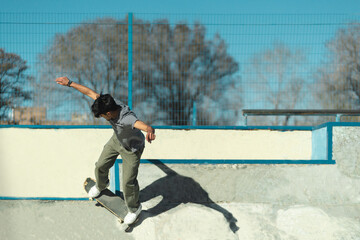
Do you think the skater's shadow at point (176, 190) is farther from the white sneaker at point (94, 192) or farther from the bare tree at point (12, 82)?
the bare tree at point (12, 82)

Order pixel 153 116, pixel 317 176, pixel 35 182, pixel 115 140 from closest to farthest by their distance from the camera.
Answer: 1. pixel 115 140
2. pixel 317 176
3. pixel 35 182
4. pixel 153 116

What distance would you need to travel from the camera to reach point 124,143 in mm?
3535

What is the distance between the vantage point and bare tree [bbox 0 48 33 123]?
17.0 feet

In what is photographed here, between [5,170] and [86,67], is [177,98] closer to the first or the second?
[86,67]

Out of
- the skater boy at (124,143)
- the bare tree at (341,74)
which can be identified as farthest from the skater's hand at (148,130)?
the bare tree at (341,74)

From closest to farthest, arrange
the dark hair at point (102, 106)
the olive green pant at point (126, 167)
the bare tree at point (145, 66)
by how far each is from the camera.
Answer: the dark hair at point (102, 106), the olive green pant at point (126, 167), the bare tree at point (145, 66)

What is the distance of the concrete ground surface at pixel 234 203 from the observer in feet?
12.6

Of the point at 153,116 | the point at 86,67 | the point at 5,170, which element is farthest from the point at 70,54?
the point at 5,170

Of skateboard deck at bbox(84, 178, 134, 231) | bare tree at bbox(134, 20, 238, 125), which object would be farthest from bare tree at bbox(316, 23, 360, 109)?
skateboard deck at bbox(84, 178, 134, 231)

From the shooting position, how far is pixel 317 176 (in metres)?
4.18

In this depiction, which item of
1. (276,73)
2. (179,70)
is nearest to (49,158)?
(179,70)

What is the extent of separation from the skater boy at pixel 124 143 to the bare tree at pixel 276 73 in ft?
7.99

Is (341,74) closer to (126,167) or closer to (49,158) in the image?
(126,167)

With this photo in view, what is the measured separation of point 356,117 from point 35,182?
16.1 ft
